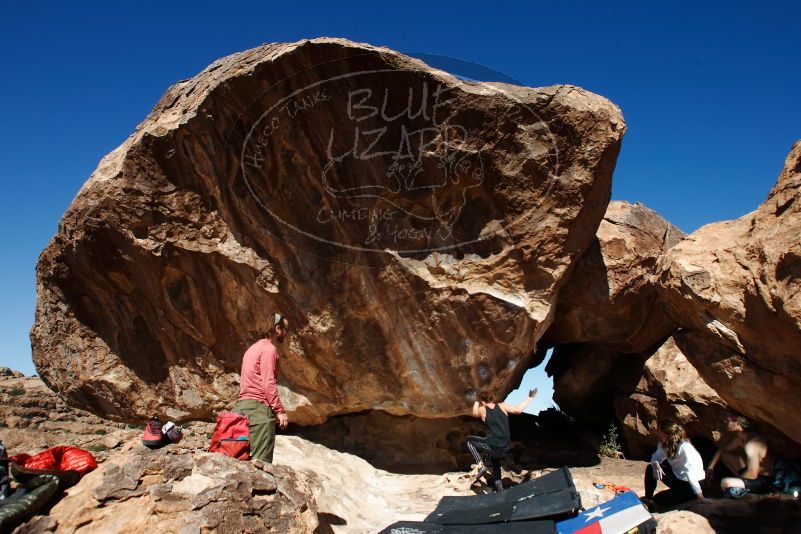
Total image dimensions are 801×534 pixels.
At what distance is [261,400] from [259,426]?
0.22 meters

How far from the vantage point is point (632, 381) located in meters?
8.42

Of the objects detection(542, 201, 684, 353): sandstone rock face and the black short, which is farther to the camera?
detection(542, 201, 684, 353): sandstone rock face

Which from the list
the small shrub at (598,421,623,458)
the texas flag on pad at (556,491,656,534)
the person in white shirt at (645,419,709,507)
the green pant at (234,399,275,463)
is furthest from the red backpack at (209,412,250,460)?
the small shrub at (598,421,623,458)

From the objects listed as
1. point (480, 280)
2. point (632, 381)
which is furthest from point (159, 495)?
point (632, 381)

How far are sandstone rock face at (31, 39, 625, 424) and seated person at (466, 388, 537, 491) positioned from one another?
1.51ft

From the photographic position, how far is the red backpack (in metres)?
4.37

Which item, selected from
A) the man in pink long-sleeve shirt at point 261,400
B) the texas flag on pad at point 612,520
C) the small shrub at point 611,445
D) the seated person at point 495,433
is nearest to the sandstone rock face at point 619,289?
the small shrub at point 611,445

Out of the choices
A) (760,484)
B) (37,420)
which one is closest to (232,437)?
(760,484)

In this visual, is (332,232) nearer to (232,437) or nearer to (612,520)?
(232,437)

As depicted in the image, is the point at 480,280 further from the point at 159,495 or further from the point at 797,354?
the point at 159,495

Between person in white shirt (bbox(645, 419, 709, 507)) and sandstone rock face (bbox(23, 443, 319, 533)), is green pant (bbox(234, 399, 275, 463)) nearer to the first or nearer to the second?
sandstone rock face (bbox(23, 443, 319, 533))

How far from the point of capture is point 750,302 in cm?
483

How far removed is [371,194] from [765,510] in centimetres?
523

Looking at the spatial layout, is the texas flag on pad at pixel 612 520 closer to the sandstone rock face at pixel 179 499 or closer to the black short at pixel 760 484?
the black short at pixel 760 484
